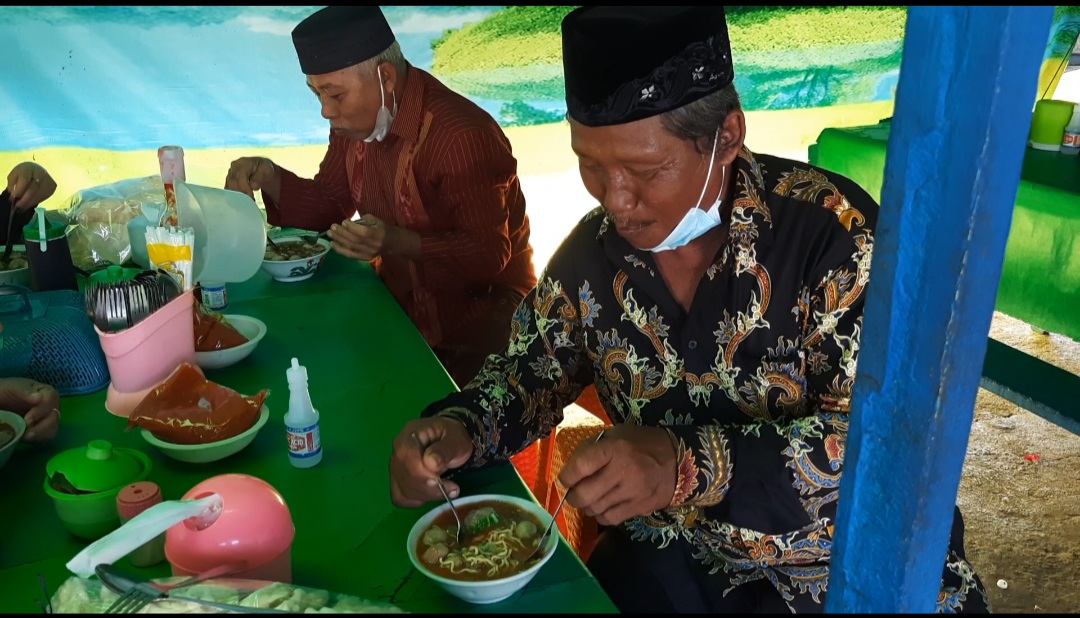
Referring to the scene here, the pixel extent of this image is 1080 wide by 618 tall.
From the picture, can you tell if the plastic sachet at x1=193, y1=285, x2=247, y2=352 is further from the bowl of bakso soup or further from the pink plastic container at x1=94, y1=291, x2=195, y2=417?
A: the bowl of bakso soup

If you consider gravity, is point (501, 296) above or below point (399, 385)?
below

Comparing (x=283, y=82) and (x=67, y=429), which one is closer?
(x=67, y=429)

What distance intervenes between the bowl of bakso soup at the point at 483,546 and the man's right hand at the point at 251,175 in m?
2.08

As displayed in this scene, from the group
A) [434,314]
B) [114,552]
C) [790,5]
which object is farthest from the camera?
[790,5]

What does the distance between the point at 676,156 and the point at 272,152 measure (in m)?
3.96

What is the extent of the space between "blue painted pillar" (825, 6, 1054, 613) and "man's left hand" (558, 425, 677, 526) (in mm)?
440

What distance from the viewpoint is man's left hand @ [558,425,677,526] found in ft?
4.53

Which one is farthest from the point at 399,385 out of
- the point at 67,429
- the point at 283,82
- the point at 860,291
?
the point at 283,82

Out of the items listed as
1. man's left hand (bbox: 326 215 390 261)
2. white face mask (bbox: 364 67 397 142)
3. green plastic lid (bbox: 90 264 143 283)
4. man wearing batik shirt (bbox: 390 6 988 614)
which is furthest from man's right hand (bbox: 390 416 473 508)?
white face mask (bbox: 364 67 397 142)

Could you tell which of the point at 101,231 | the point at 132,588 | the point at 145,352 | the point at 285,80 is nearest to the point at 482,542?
the point at 132,588

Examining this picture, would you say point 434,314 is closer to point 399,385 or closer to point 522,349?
point 399,385

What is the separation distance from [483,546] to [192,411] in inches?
29.0

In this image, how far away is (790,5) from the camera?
5.82m

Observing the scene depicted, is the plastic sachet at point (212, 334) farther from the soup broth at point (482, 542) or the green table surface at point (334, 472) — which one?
the soup broth at point (482, 542)
